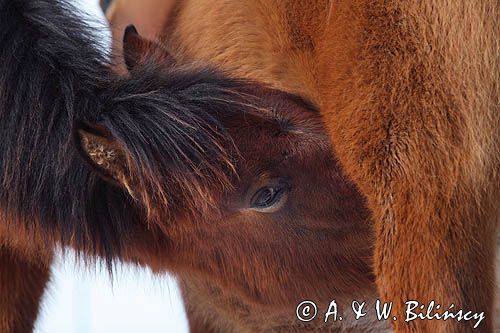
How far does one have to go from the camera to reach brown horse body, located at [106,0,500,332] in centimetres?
103

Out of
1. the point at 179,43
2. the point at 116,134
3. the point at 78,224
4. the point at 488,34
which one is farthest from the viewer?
the point at 179,43

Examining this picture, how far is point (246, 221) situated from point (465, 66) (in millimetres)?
572

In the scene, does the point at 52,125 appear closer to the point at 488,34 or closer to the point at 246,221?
the point at 246,221

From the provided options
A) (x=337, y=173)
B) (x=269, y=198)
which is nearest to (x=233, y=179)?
(x=269, y=198)

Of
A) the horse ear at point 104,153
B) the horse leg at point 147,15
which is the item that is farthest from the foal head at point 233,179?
the horse leg at point 147,15

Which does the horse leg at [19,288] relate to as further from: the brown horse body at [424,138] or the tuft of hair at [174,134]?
the brown horse body at [424,138]

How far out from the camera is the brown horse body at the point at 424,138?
103 centimetres

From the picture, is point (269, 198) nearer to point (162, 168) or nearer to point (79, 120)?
point (162, 168)

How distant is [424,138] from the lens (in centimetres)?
105

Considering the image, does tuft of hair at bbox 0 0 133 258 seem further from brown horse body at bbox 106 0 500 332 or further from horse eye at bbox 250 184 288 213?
brown horse body at bbox 106 0 500 332

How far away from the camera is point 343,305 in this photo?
1627mm

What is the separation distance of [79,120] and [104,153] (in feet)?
0.24

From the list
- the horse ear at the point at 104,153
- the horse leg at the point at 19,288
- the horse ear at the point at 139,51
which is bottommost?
the horse leg at the point at 19,288

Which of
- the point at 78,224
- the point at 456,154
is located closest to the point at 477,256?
the point at 456,154
